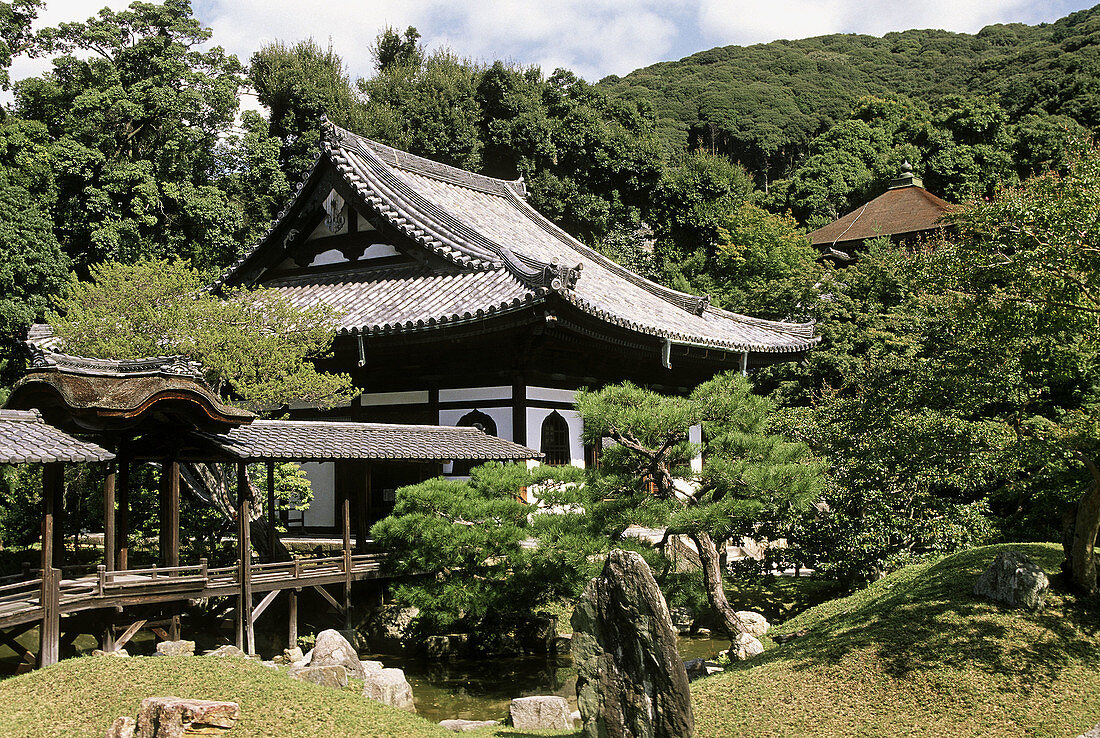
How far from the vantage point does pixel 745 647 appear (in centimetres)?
1138

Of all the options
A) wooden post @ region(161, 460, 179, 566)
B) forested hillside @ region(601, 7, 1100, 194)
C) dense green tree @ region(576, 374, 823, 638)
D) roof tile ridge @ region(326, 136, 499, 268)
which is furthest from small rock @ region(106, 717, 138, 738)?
forested hillside @ region(601, 7, 1100, 194)

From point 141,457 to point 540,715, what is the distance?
6.37 metres

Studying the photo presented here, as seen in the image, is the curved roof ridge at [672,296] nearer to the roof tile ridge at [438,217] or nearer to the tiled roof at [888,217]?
the roof tile ridge at [438,217]

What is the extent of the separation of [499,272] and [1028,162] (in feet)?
126

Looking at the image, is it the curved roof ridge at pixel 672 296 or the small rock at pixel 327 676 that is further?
the curved roof ridge at pixel 672 296

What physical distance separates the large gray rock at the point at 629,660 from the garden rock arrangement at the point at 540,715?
1.79 m

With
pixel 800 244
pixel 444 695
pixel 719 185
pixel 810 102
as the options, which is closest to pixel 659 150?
pixel 719 185

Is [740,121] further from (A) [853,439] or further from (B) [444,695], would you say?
(B) [444,695]

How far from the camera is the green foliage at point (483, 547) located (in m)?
12.8

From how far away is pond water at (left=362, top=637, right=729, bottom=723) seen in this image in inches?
442

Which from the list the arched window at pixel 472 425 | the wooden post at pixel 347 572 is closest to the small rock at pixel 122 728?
the wooden post at pixel 347 572

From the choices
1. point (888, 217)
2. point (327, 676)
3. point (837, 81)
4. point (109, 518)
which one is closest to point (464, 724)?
point (327, 676)

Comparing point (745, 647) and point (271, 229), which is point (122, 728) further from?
point (271, 229)

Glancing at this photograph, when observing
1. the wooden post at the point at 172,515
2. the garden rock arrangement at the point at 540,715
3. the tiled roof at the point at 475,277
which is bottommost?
the garden rock arrangement at the point at 540,715
